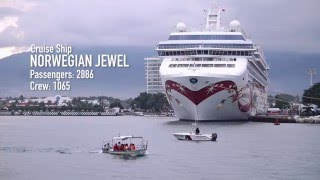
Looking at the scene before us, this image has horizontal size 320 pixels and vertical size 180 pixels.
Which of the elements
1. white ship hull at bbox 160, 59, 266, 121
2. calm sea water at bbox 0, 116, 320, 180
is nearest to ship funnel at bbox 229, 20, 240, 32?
white ship hull at bbox 160, 59, 266, 121

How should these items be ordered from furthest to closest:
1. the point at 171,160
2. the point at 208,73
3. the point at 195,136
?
1. the point at 208,73
2. the point at 195,136
3. the point at 171,160

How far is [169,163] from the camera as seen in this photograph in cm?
6291

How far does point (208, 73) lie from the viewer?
11325 centimetres

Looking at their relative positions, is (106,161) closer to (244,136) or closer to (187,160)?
(187,160)

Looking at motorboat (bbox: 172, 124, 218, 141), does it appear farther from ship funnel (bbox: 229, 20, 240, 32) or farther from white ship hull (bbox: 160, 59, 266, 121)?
ship funnel (bbox: 229, 20, 240, 32)

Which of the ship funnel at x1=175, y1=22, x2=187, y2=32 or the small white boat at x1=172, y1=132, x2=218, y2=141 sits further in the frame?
the ship funnel at x1=175, y1=22, x2=187, y2=32

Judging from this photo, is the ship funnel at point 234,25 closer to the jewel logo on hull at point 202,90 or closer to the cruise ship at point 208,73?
the cruise ship at point 208,73

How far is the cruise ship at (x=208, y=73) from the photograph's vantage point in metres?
114

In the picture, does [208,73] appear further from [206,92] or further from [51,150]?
[51,150]

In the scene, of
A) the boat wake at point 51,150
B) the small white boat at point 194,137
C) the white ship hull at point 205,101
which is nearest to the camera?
the boat wake at point 51,150

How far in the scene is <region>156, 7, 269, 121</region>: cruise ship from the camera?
11350 cm

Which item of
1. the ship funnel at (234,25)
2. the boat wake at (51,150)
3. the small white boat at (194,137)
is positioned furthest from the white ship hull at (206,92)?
the boat wake at (51,150)

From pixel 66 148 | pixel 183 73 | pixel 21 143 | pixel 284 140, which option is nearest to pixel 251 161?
pixel 66 148

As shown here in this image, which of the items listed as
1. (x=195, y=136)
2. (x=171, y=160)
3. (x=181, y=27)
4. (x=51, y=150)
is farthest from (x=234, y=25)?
(x=171, y=160)
